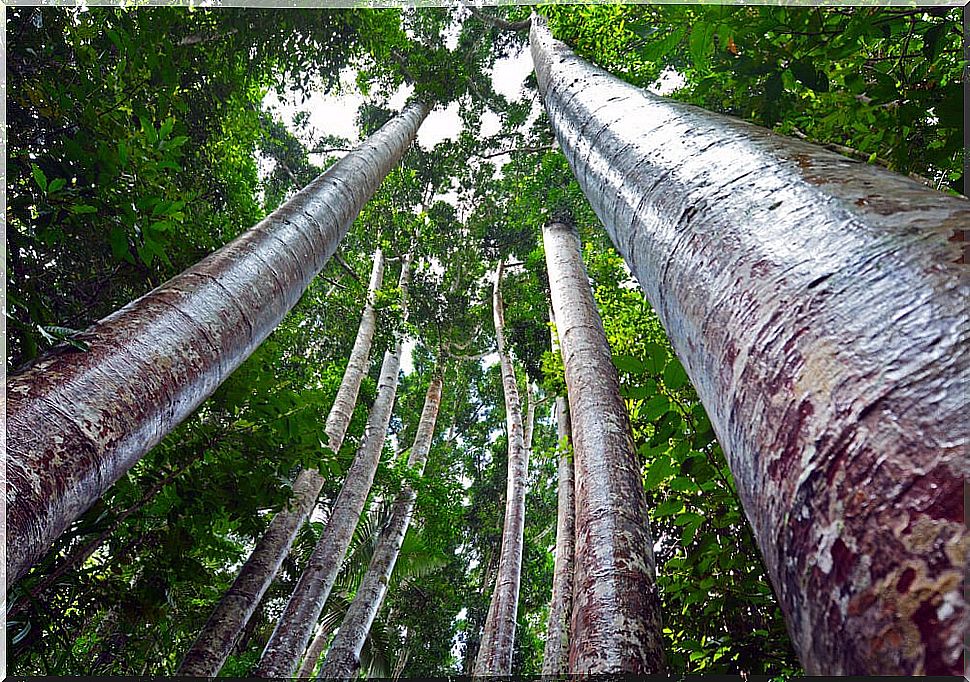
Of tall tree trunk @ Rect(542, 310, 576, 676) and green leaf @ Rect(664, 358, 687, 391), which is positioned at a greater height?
tall tree trunk @ Rect(542, 310, 576, 676)

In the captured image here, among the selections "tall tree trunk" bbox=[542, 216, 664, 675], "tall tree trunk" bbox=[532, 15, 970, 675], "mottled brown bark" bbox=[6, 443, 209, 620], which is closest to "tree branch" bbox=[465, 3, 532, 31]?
"tall tree trunk" bbox=[542, 216, 664, 675]

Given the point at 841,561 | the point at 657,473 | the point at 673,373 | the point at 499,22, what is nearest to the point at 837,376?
the point at 841,561

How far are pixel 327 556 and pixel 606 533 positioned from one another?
529cm

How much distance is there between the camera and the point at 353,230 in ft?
40.4

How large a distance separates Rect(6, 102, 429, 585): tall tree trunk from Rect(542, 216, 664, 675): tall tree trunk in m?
1.59

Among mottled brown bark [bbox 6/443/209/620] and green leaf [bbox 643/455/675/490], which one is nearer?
green leaf [bbox 643/455/675/490]

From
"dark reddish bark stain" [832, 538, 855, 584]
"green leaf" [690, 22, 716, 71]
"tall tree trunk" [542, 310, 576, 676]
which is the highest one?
"tall tree trunk" [542, 310, 576, 676]

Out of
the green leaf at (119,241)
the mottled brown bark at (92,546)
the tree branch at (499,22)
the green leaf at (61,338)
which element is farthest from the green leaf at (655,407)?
the tree branch at (499,22)

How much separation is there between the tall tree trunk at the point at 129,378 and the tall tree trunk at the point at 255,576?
1375 millimetres

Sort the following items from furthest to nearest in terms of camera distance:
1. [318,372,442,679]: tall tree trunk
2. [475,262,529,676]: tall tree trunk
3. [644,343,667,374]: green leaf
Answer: [475,262,529,676]: tall tree trunk, [318,372,442,679]: tall tree trunk, [644,343,667,374]: green leaf

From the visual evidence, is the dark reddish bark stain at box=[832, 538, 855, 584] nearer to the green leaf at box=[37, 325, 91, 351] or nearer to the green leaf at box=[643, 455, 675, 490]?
the green leaf at box=[643, 455, 675, 490]

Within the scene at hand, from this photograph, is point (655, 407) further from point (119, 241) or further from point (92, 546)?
point (92, 546)

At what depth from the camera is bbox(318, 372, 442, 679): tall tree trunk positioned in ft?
24.0

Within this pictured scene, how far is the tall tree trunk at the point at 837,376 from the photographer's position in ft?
1.33
